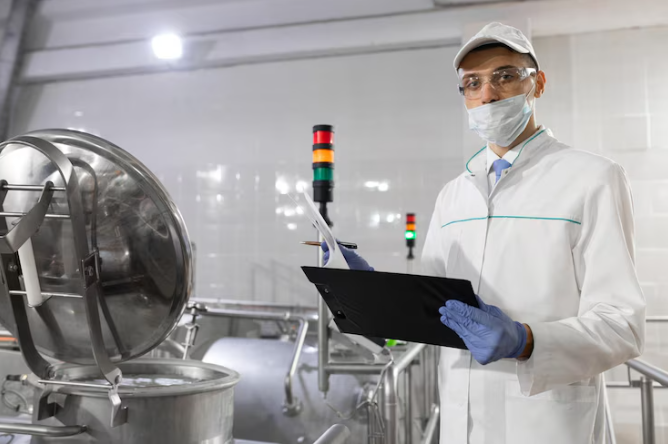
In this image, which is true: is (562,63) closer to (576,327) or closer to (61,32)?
(576,327)

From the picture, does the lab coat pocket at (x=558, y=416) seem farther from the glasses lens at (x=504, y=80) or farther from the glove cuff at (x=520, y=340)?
the glasses lens at (x=504, y=80)

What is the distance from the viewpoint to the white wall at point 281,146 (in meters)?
3.89

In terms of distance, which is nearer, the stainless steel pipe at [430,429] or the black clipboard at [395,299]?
the black clipboard at [395,299]

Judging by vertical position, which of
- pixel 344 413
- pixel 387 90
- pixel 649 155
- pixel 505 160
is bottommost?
pixel 344 413

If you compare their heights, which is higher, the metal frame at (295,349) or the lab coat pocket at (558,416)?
the lab coat pocket at (558,416)

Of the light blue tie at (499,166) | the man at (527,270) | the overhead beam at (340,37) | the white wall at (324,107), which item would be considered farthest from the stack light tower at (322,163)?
the overhead beam at (340,37)

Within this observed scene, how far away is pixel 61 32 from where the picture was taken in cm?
462

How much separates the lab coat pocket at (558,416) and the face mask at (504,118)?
20.1 inches

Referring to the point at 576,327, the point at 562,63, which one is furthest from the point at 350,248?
the point at 562,63

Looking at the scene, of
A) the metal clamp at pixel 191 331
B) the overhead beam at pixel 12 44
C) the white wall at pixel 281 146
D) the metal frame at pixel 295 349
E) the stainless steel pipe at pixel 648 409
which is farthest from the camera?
the overhead beam at pixel 12 44

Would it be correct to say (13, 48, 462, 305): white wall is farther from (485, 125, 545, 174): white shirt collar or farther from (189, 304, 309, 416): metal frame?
(485, 125, 545, 174): white shirt collar

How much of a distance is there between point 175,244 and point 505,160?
2.32ft

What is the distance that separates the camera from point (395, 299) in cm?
94

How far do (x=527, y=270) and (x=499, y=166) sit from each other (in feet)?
0.80
